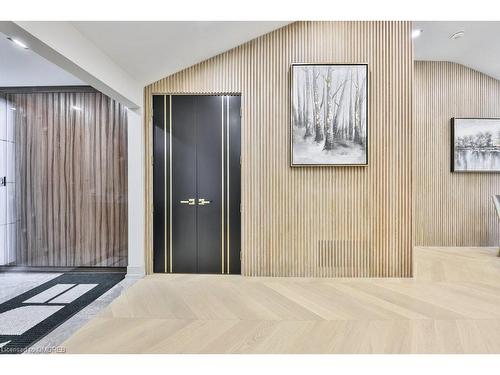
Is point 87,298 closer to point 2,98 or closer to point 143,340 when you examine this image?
point 143,340

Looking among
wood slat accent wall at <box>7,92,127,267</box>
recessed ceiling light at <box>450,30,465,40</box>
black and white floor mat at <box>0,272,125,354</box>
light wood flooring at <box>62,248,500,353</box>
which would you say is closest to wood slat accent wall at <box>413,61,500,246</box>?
recessed ceiling light at <box>450,30,465,40</box>

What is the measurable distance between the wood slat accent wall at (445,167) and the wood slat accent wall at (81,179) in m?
4.84

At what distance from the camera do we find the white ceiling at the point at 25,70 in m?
2.75

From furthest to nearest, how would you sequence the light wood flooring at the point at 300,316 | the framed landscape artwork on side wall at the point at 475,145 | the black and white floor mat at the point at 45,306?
the framed landscape artwork on side wall at the point at 475,145, the black and white floor mat at the point at 45,306, the light wood flooring at the point at 300,316

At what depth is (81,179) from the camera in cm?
377

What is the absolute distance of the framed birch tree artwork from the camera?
349 cm

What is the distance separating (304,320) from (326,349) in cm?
42

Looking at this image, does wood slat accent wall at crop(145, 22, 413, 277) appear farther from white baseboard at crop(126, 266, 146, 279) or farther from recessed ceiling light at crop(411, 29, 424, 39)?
white baseboard at crop(126, 266, 146, 279)

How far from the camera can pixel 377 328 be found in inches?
89.9

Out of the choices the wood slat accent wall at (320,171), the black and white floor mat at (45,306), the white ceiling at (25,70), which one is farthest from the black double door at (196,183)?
the white ceiling at (25,70)

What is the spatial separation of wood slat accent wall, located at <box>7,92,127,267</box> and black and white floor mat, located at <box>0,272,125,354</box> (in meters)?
0.37

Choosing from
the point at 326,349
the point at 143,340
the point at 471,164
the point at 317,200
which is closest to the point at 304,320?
the point at 326,349

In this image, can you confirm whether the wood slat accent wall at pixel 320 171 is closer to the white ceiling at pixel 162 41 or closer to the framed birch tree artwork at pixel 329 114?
the framed birch tree artwork at pixel 329 114

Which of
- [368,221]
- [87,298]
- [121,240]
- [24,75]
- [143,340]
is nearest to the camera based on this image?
[143,340]
